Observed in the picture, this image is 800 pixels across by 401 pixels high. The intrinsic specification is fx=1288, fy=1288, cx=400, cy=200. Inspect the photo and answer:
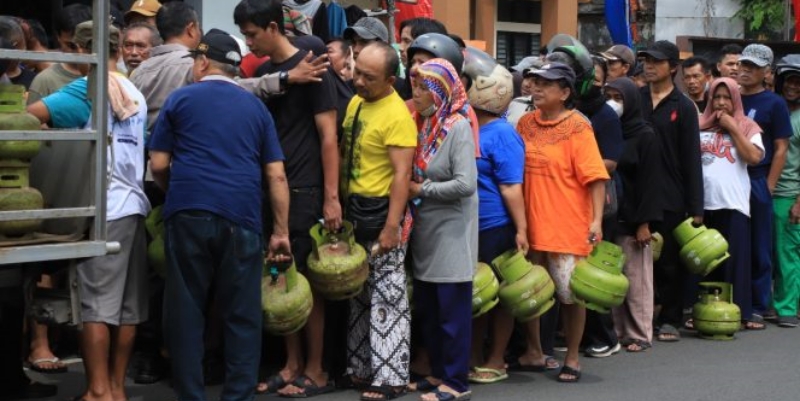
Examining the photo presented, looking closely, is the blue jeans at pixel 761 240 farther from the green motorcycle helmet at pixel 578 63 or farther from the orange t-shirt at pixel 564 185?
the orange t-shirt at pixel 564 185

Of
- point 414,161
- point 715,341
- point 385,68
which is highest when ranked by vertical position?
point 385,68

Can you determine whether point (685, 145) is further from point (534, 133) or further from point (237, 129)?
point (237, 129)

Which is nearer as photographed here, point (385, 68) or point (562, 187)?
point (385, 68)

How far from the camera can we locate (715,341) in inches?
360

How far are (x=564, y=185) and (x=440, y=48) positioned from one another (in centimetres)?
111

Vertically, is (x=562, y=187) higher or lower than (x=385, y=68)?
lower

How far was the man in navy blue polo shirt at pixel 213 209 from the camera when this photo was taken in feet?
20.0

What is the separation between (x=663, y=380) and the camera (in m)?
7.67

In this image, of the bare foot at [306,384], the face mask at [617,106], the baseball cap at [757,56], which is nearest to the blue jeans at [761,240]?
the baseball cap at [757,56]

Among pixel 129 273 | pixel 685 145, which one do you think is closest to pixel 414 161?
pixel 129 273

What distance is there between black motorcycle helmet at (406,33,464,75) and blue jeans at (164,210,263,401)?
1.61 m

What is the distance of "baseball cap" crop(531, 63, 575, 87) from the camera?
7.41 meters

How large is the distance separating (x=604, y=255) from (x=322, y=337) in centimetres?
170

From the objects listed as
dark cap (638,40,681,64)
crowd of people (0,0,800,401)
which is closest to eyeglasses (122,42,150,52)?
crowd of people (0,0,800,401)
